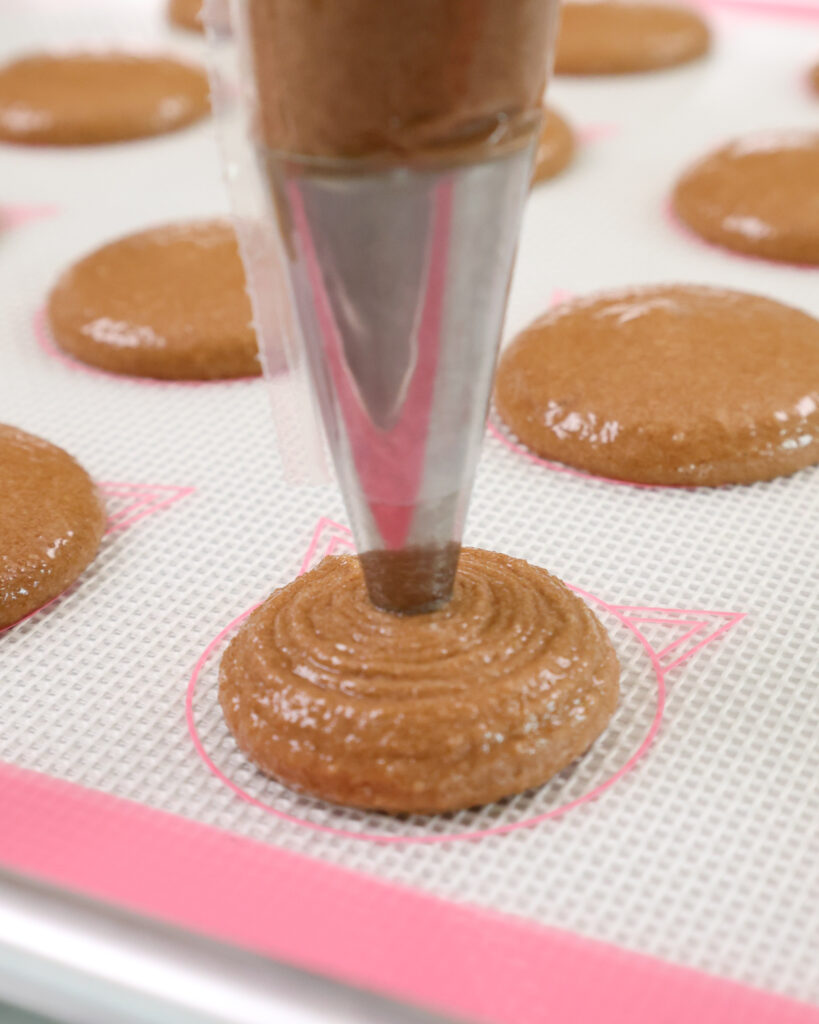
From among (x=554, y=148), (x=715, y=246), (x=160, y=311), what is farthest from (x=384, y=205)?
(x=554, y=148)

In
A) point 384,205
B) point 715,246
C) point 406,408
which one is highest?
point 384,205

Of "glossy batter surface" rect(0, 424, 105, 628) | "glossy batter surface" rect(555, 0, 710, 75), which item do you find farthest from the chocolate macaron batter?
"glossy batter surface" rect(555, 0, 710, 75)

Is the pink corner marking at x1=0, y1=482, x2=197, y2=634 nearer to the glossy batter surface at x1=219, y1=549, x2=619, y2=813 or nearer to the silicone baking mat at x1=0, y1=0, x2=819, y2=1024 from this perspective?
the silicone baking mat at x1=0, y1=0, x2=819, y2=1024

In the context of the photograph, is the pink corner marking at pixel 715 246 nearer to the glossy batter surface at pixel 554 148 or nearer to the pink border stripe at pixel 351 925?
the glossy batter surface at pixel 554 148

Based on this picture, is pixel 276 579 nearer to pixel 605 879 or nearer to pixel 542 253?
pixel 605 879

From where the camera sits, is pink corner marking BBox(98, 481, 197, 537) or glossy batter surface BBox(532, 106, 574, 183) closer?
pink corner marking BBox(98, 481, 197, 537)

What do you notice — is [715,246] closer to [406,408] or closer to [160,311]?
[160,311]
